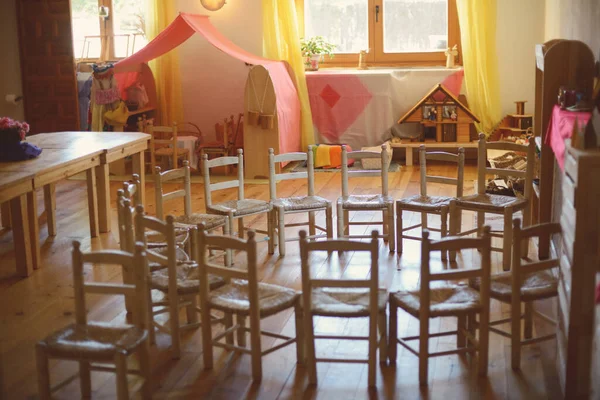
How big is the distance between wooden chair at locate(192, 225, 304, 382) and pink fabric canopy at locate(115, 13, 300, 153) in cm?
439

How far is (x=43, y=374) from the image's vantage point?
3.17 metres

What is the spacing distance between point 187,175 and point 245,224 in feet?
3.99

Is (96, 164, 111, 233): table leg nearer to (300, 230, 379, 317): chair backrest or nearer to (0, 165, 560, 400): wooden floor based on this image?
(0, 165, 560, 400): wooden floor

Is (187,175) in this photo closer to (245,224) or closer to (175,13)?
(245,224)

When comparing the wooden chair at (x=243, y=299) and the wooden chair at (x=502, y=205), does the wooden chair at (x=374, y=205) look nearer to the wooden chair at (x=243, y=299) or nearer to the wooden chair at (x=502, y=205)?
the wooden chair at (x=502, y=205)

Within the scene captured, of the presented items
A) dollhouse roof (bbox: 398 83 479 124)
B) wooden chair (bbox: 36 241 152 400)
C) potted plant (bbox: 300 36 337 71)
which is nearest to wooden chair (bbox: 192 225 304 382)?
wooden chair (bbox: 36 241 152 400)

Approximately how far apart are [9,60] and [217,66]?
221 centimetres

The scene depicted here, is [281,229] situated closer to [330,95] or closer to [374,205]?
[374,205]

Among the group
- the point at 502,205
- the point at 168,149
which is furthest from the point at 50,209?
the point at 502,205

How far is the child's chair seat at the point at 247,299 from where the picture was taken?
3442 millimetres

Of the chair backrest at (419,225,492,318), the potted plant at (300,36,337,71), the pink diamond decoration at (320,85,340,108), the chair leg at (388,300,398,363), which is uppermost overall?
the potted plant at (300,36,337,71)

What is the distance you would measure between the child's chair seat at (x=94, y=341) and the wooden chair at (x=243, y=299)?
1.24ft

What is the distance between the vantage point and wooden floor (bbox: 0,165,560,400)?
3389mm

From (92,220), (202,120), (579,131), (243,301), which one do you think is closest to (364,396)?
(243,301)
